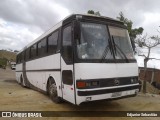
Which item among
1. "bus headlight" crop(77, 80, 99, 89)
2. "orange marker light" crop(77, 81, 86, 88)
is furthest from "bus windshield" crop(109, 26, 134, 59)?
"orange marker light" crop(77, 81, 86, 88)

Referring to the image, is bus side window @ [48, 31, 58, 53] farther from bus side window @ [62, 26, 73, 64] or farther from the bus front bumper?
the bus front bumper

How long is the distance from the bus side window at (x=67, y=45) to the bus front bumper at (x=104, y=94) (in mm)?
1139

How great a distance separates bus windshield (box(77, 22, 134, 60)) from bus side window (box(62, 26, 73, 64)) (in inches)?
18.4

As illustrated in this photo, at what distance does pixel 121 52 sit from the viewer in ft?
23.6

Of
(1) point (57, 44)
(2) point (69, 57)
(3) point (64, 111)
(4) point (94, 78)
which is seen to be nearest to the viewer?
(4) point (94, 78)

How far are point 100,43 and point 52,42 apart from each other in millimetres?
2830

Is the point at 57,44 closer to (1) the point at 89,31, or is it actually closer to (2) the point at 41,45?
(1) the point at 89,31

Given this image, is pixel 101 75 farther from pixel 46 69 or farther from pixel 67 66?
pixel 46 69

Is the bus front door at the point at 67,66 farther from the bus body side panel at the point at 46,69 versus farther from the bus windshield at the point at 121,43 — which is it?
the bus windshield at the point at 121,43

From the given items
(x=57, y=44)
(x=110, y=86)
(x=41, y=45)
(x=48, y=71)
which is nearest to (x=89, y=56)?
(x=110, y=86)

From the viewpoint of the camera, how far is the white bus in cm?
630

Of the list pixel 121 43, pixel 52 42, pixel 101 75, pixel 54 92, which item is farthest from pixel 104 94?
pixel 52 42

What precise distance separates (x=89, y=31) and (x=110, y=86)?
179 centimetres

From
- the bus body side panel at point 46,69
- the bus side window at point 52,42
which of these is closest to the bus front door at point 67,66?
the bus body side panel at point 46,69
